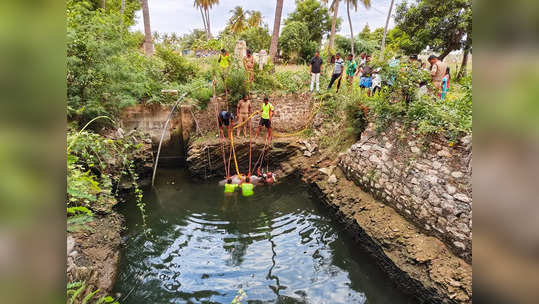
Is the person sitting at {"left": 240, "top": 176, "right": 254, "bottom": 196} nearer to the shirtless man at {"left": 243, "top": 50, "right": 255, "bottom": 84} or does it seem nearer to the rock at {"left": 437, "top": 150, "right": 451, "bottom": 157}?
the shirtless man at {"left": 243, "top": 50, "right": 255, "bottom": 84}

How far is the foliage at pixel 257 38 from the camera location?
77.4 ft

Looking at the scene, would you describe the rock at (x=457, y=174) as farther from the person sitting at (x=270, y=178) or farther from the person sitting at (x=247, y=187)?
the person sitting at (x=270, y=178)

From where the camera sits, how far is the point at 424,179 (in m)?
→ 6.00

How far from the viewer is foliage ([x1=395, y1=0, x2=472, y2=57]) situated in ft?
41.7

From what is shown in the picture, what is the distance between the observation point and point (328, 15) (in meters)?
26.4

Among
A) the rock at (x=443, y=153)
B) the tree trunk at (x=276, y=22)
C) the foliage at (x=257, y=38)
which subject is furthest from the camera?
the foliage at (x=257, y=38)

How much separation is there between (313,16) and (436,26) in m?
14.4

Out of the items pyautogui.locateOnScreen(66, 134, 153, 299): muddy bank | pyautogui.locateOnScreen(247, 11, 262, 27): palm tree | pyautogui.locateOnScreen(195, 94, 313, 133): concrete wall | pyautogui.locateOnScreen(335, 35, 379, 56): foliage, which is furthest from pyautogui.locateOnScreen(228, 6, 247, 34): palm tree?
pyautogui.locateOnScreen(66, 134, 153, 299): muddy bank

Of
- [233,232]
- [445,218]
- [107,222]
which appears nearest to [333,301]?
[445,218]

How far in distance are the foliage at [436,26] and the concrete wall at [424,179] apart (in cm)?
873

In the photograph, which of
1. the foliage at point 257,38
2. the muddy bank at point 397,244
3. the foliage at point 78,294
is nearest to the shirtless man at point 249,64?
the muddy bank at point 397,244

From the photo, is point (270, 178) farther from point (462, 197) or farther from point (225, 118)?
point (462, 197)
